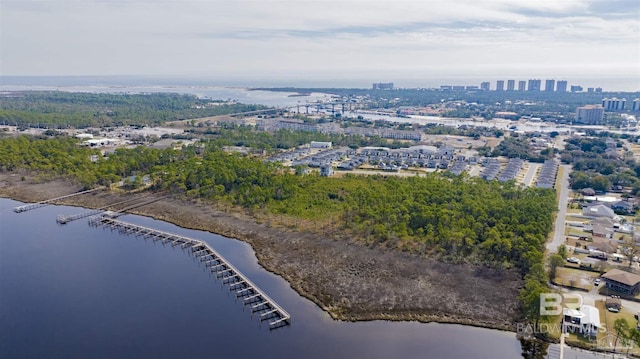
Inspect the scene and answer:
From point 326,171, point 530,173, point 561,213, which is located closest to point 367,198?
point 326,171

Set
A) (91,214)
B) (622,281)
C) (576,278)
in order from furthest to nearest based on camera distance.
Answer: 1. (91,214)
2. (576,278)
3. (622,281)

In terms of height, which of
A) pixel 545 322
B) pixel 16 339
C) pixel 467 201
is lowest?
pixel 16 339

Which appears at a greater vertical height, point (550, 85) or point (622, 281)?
point (550, 85)

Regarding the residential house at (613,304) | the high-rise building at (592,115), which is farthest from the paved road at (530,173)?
the high-rise building at (592,115)

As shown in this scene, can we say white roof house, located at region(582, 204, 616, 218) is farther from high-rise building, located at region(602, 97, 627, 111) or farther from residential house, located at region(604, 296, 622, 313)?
high-rise building, located at region(602, 97, 627, 111)

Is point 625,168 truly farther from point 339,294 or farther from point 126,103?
point 126,103

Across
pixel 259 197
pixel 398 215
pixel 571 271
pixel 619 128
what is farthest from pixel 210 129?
pixel 619 128

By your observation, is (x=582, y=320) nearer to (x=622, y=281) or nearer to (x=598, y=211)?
(x=622, y=281)

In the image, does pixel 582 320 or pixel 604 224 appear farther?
pixel 604 224
